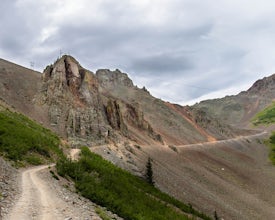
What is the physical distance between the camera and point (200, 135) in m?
138

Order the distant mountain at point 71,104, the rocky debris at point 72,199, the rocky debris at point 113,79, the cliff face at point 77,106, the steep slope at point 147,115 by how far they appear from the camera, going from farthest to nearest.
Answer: the rocky debris at point 113,79 < the steep slope at point 147,115 < the distant mountain at point 71,104 < the cliff face at point 77,106 < the rocky debris at point 72,199

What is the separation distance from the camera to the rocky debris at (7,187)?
15.9m

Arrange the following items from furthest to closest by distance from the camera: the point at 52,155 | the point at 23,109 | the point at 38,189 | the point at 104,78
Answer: the point at 104,78, the point at 23,109, the point at 52,155, the point at 38,189

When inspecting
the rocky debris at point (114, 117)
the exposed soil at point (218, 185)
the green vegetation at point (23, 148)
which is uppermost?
the rocky debris at point (114, 117)

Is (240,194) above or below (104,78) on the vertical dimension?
below

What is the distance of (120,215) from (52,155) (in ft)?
58.5

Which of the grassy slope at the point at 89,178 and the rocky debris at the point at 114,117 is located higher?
the rocky debris at the point at 114,117

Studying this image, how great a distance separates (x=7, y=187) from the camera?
1925 centimetres

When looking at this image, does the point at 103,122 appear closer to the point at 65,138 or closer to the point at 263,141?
the point at 65,138

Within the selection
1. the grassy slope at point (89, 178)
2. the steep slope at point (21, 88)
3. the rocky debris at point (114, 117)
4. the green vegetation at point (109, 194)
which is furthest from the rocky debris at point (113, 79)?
the green vegetation at point (109, 194)

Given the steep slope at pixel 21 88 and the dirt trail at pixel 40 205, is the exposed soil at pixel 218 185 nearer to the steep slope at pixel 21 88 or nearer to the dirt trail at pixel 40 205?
the steep slope at pixel 21 88

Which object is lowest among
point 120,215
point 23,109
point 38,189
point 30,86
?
point 120,215

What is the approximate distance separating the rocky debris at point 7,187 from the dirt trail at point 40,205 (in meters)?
0.35

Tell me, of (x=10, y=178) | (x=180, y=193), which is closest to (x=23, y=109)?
(x=180, y=193)
